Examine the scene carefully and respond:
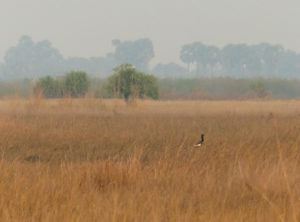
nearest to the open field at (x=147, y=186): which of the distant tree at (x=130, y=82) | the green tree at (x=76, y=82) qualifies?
the distant tree at (x=130, y=82)

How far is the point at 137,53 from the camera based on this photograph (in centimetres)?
12450

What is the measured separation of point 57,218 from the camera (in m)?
3.54

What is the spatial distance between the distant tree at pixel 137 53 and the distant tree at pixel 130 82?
103m

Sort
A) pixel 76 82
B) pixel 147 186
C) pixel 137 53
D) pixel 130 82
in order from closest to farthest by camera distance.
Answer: pixel 147 186 → pixel 130 82 → pixel 76 82 → pixel 137 53

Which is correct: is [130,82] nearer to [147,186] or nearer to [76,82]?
[76,82]

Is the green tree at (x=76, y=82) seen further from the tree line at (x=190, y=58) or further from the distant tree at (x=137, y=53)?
the distant tree at (x=137, y=53)

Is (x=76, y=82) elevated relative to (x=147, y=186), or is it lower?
elevated

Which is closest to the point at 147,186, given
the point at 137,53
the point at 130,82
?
the point at 130,82

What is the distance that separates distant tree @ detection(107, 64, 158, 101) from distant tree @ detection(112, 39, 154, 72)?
338 ft

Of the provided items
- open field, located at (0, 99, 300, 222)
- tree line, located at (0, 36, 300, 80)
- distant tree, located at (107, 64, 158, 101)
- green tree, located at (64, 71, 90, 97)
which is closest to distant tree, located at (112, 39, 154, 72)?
tree line, located at (0, 36, 300, 80)

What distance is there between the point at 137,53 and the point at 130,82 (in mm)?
105450

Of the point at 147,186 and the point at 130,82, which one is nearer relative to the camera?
the point at 147,186

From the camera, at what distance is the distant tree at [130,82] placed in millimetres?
20031

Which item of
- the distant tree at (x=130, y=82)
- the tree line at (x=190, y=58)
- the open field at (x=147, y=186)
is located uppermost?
the tree line at (x=190, y=58)
